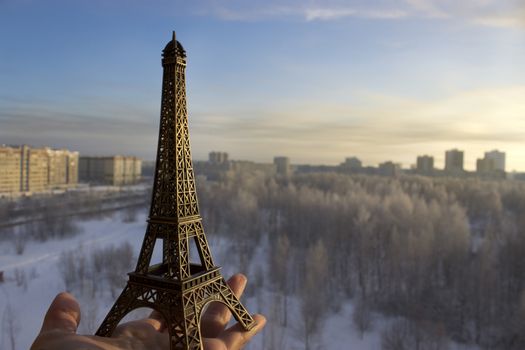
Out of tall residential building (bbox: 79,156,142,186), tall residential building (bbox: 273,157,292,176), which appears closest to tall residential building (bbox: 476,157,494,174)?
tall residential building (bbox: 273,157,292,176)

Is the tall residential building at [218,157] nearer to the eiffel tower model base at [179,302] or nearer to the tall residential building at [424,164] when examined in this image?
the tall residential building at [424,164]

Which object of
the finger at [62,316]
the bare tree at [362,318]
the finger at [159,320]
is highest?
the finger at [62,316]

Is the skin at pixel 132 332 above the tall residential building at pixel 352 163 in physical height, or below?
A: below

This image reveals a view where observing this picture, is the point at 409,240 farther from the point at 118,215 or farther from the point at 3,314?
the point at 118,215

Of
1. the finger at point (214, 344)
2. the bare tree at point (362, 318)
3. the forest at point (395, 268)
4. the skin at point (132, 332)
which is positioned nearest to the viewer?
the skin at point (132, 332)

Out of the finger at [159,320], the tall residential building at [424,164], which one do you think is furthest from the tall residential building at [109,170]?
the finger at [159,320]

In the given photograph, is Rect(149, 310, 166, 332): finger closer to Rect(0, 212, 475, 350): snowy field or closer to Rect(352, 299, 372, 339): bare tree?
Rect(0, 212, 475, 350): snowy field
